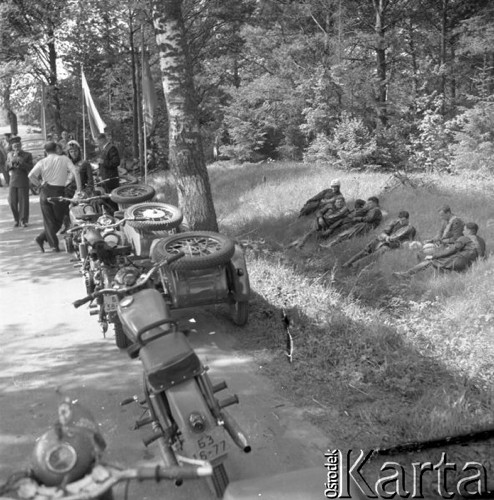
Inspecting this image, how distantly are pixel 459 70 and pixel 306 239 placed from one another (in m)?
18.0

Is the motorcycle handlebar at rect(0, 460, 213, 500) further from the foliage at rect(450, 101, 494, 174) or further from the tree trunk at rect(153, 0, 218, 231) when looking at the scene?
the foliage at rect(450, 101, 494, 174)

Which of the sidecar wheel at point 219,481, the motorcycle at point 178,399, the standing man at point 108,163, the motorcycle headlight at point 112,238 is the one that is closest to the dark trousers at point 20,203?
the standing man at point 108,163

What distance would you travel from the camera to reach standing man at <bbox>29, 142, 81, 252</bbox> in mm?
9441

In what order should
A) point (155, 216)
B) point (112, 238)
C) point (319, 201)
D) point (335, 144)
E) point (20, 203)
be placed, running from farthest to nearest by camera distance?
point (335, 144) → point (319, 201) → point (20, 203) → point (155, 216) → point (112, 238)

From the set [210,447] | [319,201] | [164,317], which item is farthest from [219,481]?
[319,201]

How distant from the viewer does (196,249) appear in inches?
234

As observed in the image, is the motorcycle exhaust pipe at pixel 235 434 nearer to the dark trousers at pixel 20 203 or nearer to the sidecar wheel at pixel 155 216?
the sidecar wheel at pixel 155 216

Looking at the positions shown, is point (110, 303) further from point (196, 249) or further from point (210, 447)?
point (210, 447)

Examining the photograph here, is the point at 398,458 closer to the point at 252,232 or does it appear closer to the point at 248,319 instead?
the point at 248,319

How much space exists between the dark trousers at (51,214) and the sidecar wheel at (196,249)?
4.16 metres

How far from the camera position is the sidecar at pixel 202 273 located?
5605mm

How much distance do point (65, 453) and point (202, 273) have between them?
4.03 metres

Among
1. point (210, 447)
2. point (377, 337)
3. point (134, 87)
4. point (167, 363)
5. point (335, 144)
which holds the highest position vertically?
point (134, 87)

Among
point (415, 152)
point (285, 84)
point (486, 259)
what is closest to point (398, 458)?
point (486, 259)
